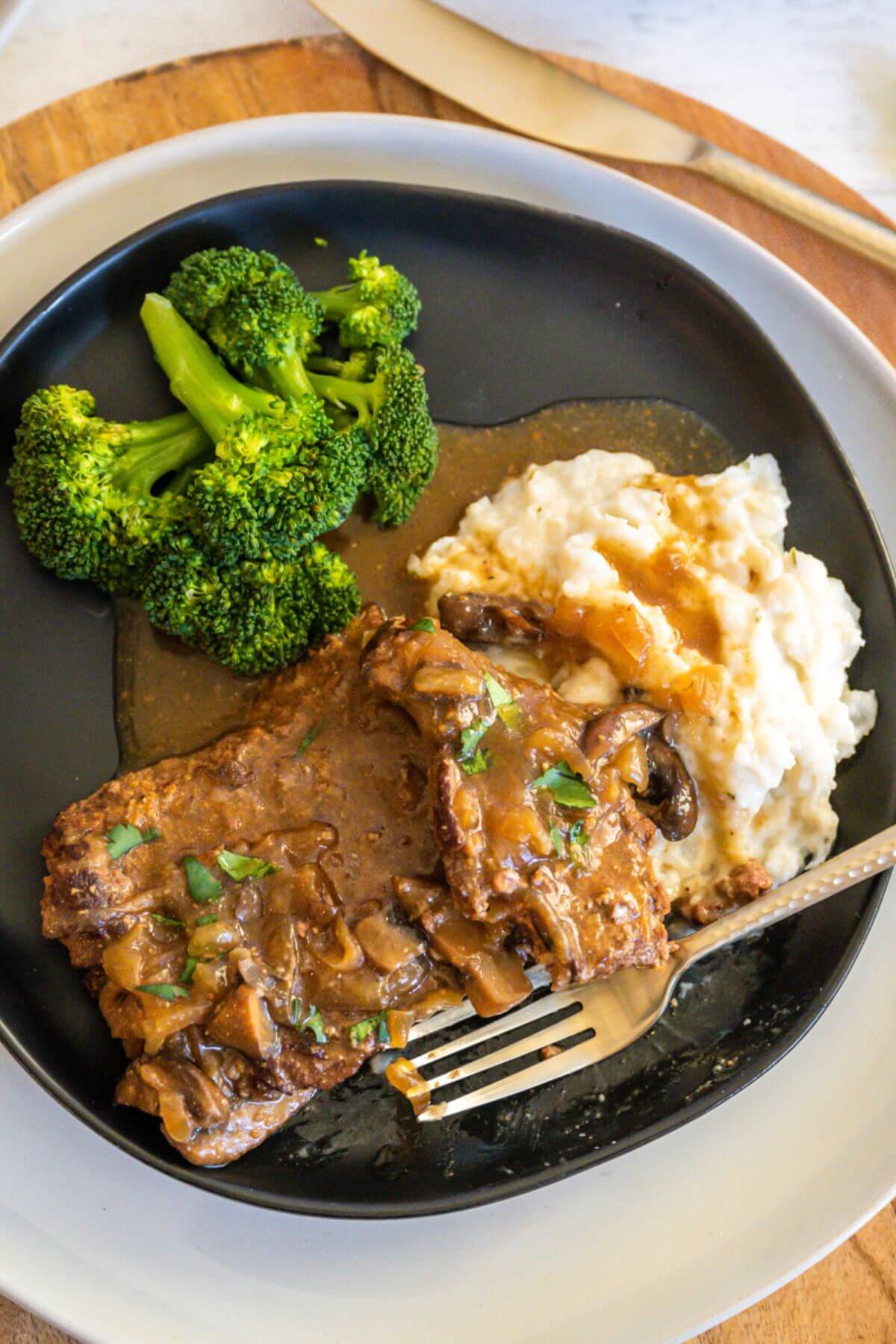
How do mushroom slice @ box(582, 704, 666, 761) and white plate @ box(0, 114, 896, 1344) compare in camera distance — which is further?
white plate @ box(0, 114, 896, 1344)

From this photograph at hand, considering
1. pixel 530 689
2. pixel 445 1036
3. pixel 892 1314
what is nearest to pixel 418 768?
pixel 530 689

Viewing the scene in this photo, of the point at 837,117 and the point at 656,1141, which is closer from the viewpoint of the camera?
the point at 656,1141

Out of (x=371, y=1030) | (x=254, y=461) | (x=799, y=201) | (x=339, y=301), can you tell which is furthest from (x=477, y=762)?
(x=799, y=201)

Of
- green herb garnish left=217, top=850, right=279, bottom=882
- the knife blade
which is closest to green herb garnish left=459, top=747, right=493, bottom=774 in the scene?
green herb garnish left=217, top=850, right=279, bottom=882

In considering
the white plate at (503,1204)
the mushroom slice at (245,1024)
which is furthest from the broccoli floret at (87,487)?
the mushroom slice at (245,1024)

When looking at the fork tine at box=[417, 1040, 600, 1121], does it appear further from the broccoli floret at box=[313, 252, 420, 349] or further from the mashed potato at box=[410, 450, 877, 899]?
the broccoli floret at box=[313, 252, 420, 349]

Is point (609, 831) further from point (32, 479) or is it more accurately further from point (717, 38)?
point (717, 38)

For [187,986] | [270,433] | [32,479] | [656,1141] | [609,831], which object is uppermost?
[32,479]

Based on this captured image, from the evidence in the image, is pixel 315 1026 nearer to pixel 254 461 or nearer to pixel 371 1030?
pixel 371 1030
